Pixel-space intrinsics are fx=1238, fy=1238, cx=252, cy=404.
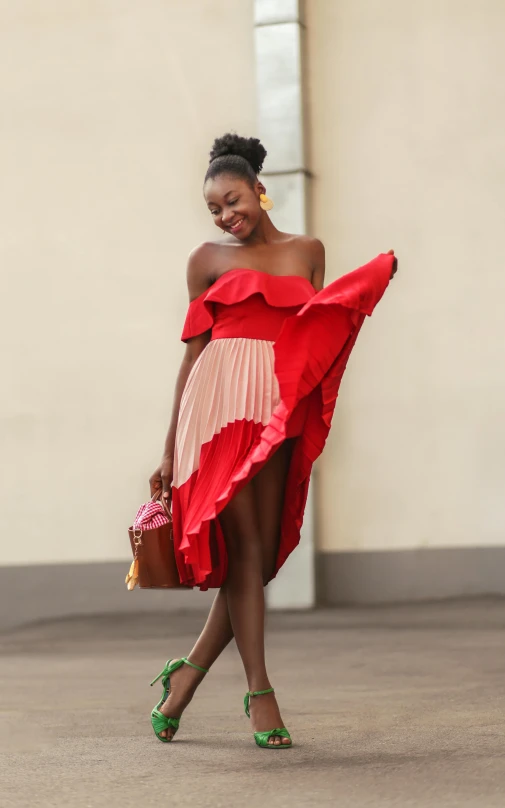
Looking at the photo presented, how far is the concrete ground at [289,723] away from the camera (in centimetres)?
286

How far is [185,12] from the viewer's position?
8.00m

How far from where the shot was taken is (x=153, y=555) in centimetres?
352

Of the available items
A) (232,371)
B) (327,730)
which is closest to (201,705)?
(327,730)

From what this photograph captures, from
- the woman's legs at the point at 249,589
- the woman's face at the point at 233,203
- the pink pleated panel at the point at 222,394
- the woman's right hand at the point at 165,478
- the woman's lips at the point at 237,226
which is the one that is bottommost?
the woman's legs at the point at 249,589

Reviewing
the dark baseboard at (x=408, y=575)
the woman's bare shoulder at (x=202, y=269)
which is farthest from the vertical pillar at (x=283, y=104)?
the woman's bare shoulder at (x=202, y=269)

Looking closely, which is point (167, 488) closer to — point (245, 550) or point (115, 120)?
point (245, 550)

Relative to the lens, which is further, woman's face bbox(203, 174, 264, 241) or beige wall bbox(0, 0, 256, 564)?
beige wall bbox(0, 0, 256, 564)

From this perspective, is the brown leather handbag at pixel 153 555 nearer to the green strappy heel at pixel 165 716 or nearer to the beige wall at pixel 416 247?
the green strappy heel at pixel 165 716

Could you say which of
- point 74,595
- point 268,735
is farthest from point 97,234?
point 268,735

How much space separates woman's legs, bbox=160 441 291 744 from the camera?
339 centimetres

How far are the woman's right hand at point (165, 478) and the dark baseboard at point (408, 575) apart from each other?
4.16 metres

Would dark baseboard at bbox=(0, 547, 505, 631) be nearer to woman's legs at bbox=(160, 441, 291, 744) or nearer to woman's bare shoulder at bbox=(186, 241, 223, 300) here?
woman's legs at bbox=(160, 441, 291, 744)

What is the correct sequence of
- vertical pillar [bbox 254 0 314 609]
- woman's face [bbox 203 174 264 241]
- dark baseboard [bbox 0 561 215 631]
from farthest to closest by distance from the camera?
dark baseboard [bbox 0 561 215 631], vertical pillar [bbox 254 0 314 609], woman's face [bbox 203 174 264 241]

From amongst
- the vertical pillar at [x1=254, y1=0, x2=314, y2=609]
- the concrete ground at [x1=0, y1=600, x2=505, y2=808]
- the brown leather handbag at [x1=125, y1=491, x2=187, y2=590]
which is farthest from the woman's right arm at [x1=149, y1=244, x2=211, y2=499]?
the vertical pillar at [x1=254, y1=0, x2=314, y2=609]
